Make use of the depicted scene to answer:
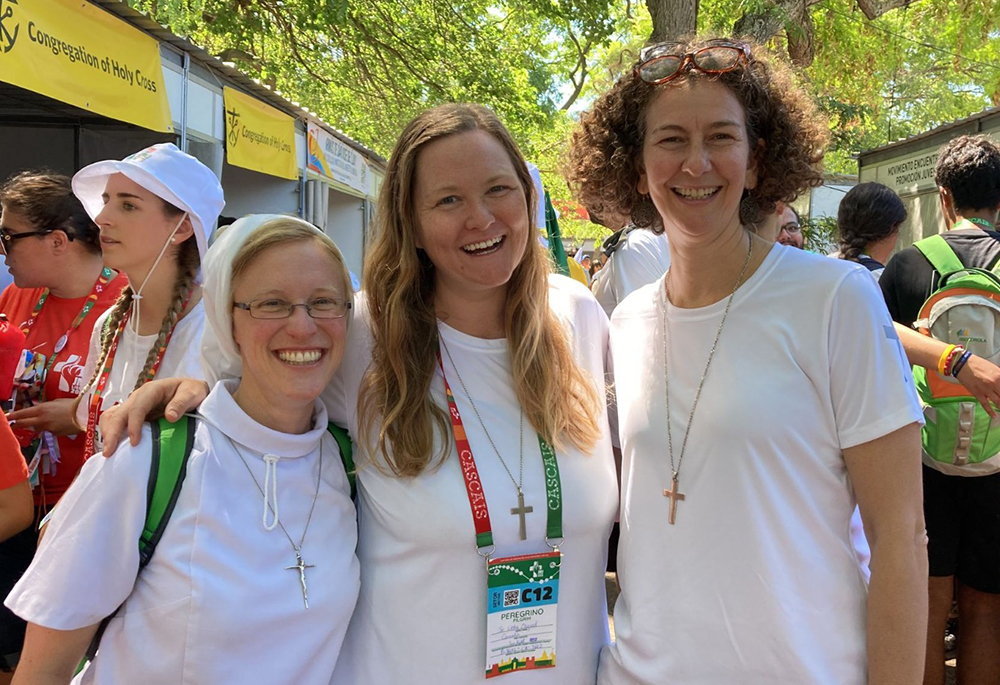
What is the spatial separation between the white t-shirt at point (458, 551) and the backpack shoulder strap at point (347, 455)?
0.11ft

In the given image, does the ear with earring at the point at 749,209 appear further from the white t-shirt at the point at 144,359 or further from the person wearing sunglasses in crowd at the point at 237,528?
the white t-shirt at the point at 144,359

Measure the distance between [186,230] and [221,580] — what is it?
1.55m

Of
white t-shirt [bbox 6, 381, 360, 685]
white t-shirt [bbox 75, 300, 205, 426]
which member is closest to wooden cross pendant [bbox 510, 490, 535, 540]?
white t-shirt [bbox 6, 381, 360, 685]

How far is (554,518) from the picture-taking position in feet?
5.86

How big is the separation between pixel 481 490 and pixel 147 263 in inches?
62.7

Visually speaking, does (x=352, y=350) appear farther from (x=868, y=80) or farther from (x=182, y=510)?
(x=868, y=80)

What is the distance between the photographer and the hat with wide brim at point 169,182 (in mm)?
2637

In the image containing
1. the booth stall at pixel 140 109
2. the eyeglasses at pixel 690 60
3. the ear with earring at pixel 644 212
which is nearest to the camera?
the eyeglasses at pixel 690 60

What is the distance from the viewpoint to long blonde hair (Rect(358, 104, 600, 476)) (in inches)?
71.6

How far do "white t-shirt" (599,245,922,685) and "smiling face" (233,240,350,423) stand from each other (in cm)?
81

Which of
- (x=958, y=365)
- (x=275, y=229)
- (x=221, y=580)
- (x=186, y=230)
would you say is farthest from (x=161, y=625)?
(x=958, y=365)

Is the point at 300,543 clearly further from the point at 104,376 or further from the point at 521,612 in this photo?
the point at 104,376

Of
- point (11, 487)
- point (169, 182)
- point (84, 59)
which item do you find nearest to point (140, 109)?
point (84, 59)

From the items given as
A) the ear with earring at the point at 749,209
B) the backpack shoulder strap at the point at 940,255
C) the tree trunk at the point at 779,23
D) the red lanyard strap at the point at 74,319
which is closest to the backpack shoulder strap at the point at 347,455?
the ear with earring at the point at 749,209
